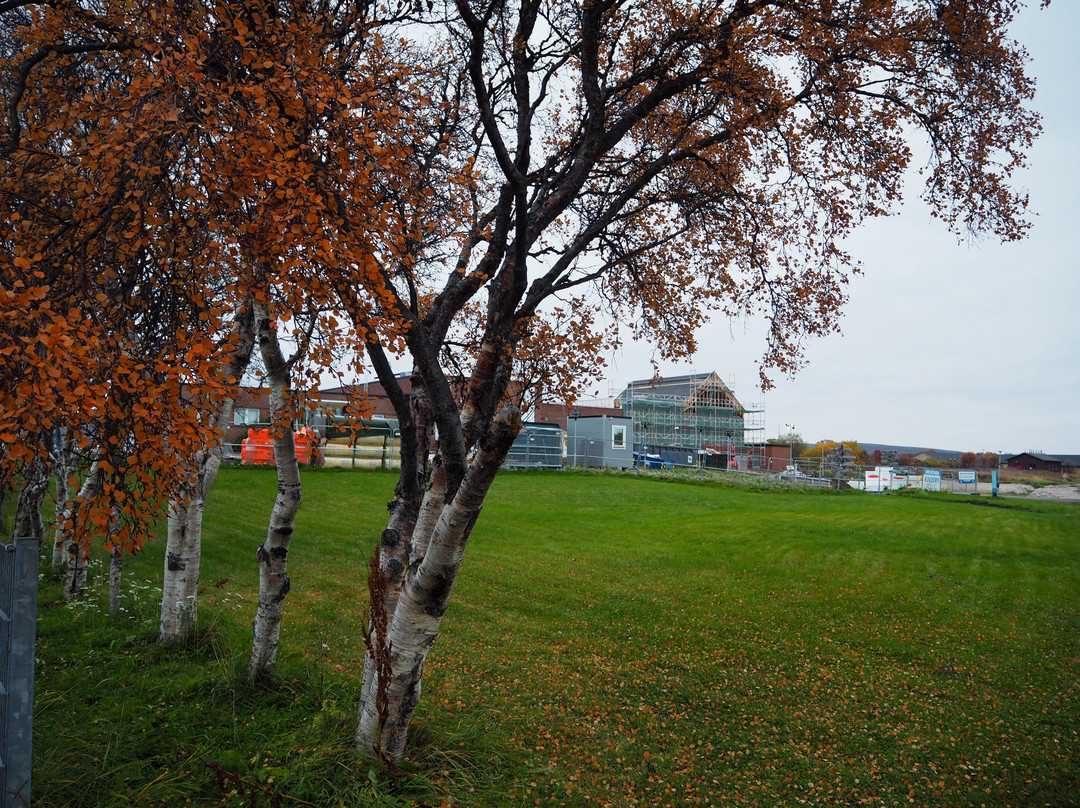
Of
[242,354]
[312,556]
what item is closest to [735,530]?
[312,556]

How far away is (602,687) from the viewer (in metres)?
6.99

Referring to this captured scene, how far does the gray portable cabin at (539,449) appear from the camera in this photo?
3341 centimetres

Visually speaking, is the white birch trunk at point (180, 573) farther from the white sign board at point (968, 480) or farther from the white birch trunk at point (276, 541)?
the white sign board at point (968, 480)

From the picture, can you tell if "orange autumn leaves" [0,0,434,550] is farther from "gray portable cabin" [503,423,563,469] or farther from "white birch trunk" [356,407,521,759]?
"gray portable cabin" [503,423,563,469]

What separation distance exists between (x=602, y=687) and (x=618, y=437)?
30777 millimetres

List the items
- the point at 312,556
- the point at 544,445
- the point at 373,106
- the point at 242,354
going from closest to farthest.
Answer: the point at 373,106
the point at 242,354
the point at 312,556
the point at 544,445

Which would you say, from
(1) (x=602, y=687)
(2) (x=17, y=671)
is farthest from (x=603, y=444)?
(2) (x=17, y=671)

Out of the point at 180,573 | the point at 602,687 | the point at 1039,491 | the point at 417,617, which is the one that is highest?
the point at 417,617

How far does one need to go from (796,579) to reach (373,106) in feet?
40.9

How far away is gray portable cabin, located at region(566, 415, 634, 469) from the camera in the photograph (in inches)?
1453

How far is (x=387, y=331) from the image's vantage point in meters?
3.45

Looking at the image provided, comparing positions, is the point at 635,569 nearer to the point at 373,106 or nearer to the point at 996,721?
the point at 996,721

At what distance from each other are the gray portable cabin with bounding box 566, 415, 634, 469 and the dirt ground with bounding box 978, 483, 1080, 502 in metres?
21.6

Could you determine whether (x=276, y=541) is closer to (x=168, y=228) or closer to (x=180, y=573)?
(x=180, y=573)
